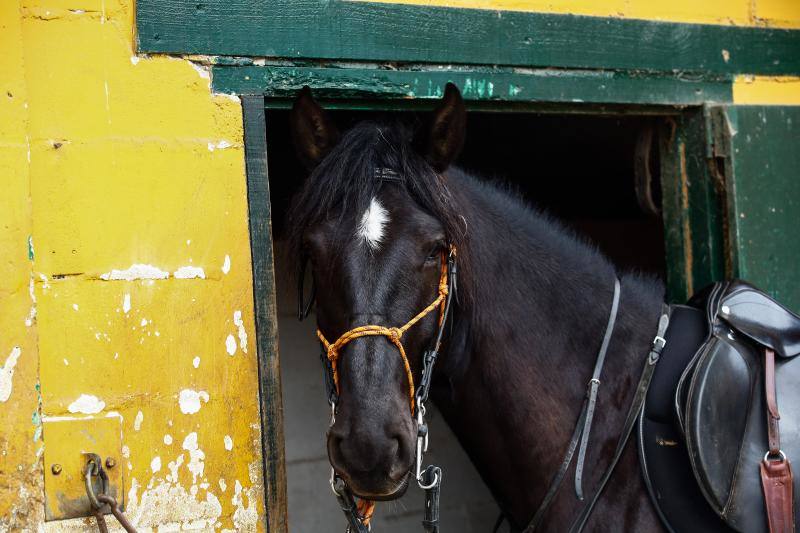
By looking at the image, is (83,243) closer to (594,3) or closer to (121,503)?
(121,503)

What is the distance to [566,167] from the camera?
16.4 ft

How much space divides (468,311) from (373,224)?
0.42m

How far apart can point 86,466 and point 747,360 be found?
1.86m

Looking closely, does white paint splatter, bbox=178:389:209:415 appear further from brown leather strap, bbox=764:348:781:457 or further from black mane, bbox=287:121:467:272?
brown leather strap, bbox=764:348:781:457

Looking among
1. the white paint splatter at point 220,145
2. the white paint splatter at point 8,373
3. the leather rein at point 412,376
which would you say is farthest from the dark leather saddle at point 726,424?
the white paint splatter at point 8,373

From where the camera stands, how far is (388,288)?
1930mm

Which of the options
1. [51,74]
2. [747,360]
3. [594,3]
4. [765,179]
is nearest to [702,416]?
[747,360]

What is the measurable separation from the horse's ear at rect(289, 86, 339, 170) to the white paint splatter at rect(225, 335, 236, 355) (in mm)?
572

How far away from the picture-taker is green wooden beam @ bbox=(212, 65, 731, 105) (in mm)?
2469

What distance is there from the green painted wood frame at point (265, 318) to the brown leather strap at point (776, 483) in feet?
4.40

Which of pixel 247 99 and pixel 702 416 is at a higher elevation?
pixel 247 99

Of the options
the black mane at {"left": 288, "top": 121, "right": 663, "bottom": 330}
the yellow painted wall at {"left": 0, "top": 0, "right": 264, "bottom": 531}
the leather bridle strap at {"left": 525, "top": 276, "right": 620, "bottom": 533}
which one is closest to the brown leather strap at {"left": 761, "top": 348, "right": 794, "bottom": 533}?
the leather bridle strap at {"left": 525, "top": 276, "right": 620, "bottom": 533}

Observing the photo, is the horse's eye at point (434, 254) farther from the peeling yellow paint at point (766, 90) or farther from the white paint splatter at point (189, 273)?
the peeling yellow paint at point (766, 90)

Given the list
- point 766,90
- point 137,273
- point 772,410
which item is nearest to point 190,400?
point 137,273
